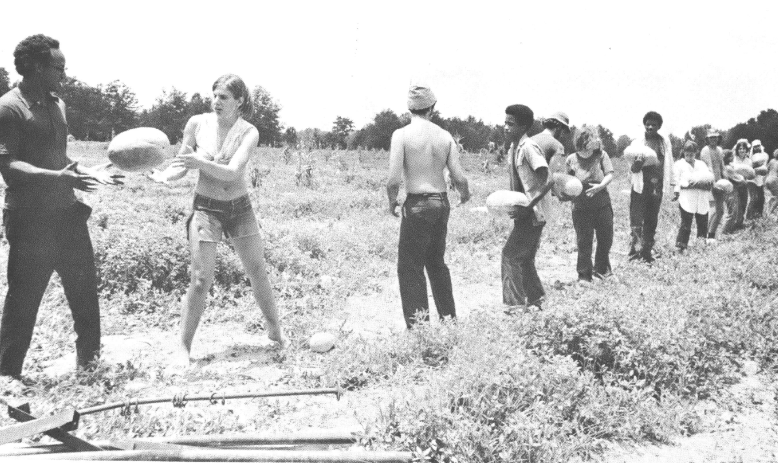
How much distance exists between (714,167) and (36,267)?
8847 mm

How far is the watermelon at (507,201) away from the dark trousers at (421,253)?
67 cm

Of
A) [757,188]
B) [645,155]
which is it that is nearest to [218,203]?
[645,155]

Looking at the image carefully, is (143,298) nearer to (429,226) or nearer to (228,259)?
(228,259)

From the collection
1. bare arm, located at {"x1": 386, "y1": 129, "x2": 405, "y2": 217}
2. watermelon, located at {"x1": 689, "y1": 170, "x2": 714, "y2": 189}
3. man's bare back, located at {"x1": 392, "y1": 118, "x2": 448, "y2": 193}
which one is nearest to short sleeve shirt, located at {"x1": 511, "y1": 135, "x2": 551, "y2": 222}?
man's bare back, located at {"x1": 392, "y1": 118, "x2": 448, "y2": 193}

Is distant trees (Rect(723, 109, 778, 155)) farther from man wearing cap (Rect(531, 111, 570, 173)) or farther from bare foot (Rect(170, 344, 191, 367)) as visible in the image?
bare foot (Rect(170, 344, 191, 367))

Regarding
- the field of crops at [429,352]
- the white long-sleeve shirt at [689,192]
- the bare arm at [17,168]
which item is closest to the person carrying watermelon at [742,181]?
the white long-sleeve shirt at [689,192]

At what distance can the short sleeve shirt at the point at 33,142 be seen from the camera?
3.50 meters

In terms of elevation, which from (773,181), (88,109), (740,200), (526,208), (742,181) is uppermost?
(88,109)

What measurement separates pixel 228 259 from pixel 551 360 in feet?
12.0

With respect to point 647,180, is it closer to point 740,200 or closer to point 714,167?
point 714,167

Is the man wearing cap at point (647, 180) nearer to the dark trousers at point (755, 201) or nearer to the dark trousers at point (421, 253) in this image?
the dark trousers at point (421, 253)

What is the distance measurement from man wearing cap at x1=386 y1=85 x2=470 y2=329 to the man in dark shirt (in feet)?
6.25

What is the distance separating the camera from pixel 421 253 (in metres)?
4.58

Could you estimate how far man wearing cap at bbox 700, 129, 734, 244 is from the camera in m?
9.11
